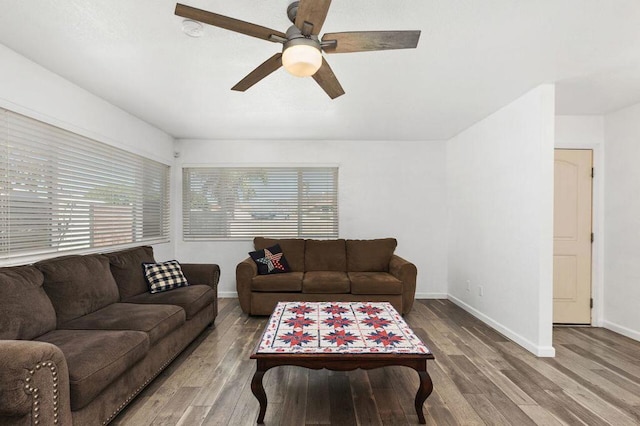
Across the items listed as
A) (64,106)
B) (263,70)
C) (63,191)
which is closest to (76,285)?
(63,191)

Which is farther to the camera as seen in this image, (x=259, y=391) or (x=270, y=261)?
(x=270, y=261)

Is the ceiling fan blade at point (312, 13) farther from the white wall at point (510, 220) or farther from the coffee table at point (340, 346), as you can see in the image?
the white wall at point (510, 220)

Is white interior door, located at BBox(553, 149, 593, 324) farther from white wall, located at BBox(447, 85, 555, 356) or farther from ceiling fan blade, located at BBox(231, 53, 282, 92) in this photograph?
ceiling fan blade, located at BBox(231, 53, 282, 92)

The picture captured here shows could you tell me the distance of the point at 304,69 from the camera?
5.77 feet

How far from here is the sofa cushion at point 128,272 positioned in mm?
3195

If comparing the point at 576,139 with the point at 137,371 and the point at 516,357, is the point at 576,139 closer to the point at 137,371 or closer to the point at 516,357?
the point at 516,357

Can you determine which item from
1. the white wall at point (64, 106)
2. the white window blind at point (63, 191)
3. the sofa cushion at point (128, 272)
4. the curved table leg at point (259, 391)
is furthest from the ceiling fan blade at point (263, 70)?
the sofa cushion at point (128, 272)

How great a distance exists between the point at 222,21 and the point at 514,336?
12.6ft

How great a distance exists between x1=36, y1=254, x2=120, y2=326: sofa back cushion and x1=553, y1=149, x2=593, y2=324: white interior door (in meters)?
4.94

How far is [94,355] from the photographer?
1869 mm

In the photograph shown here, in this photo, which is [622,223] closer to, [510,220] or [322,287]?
[510,220]

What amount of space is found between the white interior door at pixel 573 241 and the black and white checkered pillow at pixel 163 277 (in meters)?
4.49

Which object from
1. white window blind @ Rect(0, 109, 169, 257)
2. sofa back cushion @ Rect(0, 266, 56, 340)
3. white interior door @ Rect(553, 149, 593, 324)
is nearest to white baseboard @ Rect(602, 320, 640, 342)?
white interior door @ Rect(553, 149, 593, 324)

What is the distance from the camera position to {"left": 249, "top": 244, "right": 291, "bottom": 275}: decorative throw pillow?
4406mm
